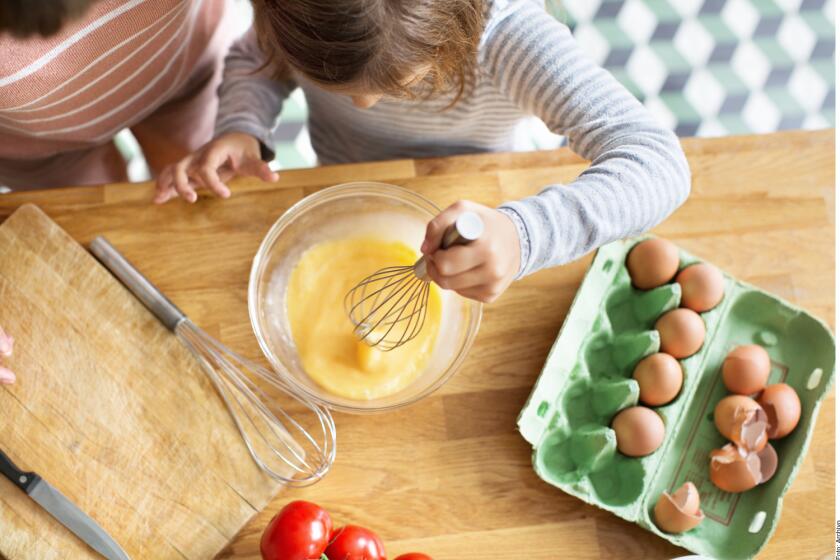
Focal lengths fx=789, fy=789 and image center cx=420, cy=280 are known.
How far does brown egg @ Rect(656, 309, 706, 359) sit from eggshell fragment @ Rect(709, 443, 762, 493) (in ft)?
0.37

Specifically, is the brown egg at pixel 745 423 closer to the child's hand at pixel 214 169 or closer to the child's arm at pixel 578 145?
the child's arm at pixel 578 145

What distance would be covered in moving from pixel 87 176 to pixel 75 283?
0.37m

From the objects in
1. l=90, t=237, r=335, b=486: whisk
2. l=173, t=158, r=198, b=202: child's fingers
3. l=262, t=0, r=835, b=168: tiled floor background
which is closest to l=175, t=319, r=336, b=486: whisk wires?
l=90, t=237, r=335, b=486: whisk

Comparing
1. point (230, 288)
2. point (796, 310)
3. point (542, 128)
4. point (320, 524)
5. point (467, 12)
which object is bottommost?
point (542, 128)

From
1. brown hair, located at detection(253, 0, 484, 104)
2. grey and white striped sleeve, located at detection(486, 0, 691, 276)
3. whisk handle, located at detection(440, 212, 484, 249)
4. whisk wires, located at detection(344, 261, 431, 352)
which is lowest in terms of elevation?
whisk wires, located at detection(344, 261, 431, 352)

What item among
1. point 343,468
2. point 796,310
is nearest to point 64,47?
point 343,468

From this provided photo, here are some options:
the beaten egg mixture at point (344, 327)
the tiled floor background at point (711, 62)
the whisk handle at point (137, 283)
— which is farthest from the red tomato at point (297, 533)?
the tiled floor background at point (711, 62)

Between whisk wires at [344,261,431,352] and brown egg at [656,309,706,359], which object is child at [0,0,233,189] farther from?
brown egg at [656,309,706,359]

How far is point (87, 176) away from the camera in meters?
1.15

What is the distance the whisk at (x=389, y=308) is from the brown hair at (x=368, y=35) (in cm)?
20

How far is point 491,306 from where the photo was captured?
2.93 feet

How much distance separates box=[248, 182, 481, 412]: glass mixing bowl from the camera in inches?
32.9

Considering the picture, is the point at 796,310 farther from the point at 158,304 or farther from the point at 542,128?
the point at 542,128

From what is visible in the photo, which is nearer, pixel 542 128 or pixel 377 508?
pixel 377 508
